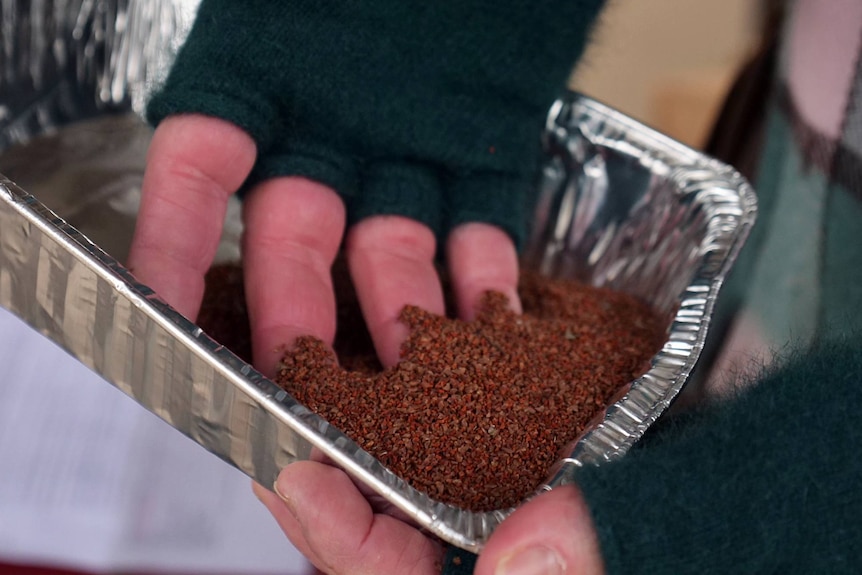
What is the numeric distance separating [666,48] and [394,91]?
1322 mm

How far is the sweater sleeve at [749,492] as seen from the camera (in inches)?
13.3

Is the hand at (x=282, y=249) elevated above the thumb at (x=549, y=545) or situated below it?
below

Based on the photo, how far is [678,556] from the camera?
13.3 inches

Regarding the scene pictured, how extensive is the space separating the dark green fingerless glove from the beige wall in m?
0.99

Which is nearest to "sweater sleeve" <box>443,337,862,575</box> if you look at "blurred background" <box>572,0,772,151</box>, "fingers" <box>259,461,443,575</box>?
"fingers" <box>259,461,443,575</box>

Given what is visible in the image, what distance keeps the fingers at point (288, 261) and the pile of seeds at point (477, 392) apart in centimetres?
3

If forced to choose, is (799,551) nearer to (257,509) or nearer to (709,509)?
(709,509)

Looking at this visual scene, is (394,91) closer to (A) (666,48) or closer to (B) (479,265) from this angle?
(B) (479,265)

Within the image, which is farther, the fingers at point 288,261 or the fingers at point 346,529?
the fingers at point 288,261

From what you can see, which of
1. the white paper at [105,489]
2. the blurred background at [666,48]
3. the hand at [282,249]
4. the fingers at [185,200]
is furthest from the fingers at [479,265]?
the blurred background at [666,48]

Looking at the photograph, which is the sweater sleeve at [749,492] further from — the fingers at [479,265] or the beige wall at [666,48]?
the beige wall at [666,48]

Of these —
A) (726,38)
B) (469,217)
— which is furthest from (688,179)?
(726,38)

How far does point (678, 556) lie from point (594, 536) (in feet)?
0.13

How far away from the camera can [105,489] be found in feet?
2.95
